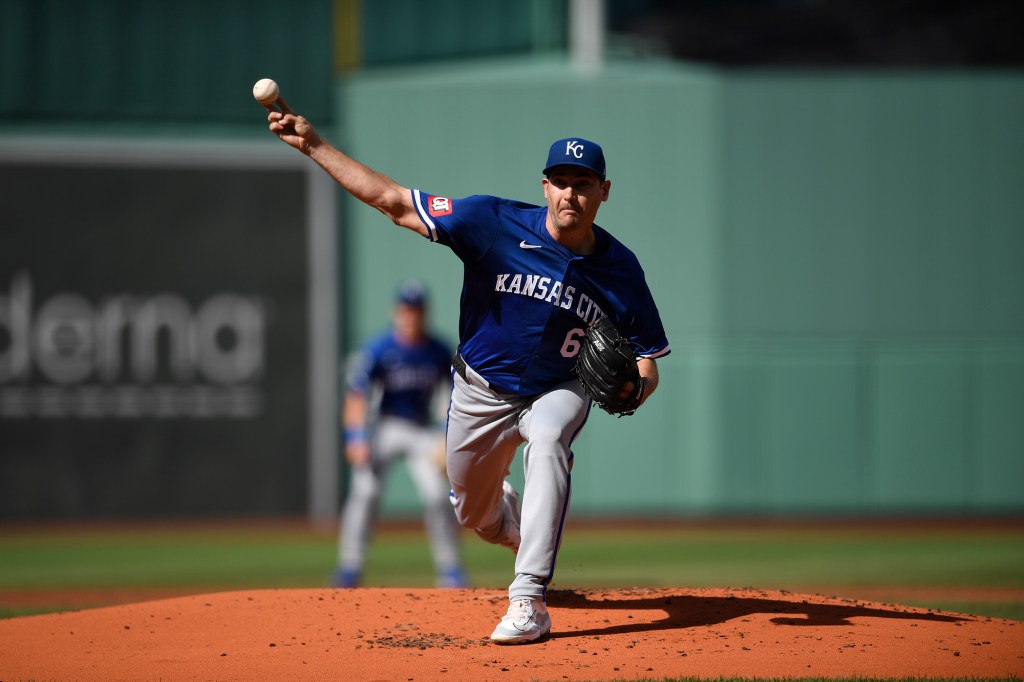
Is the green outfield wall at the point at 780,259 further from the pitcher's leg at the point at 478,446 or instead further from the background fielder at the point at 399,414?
the pitcher's leg at the point at 478,446

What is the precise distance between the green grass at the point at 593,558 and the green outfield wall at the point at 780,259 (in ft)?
2.57

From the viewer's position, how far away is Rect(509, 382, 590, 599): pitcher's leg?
4.88 metres

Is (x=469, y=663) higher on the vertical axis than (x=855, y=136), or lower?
lower

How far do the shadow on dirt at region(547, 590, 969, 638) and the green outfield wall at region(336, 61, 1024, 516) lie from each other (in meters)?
8.06

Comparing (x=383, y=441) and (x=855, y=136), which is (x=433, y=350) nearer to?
(x=383, y=441)

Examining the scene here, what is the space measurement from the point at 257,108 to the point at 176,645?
10.6 meters

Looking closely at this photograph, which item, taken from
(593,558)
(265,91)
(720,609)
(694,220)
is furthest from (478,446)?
(694,220)

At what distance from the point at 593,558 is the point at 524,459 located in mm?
6219

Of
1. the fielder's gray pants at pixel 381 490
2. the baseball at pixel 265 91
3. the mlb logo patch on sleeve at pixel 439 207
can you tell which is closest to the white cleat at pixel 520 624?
the mlb logo patch on sleeve at pixel 439 207

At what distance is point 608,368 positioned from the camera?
4957 mm

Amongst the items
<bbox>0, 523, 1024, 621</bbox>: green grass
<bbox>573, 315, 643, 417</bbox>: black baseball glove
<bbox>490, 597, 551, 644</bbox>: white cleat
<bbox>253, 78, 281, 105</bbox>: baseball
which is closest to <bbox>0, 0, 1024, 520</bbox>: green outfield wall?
<bbox>0, 523, 1024, 621</bbox>: green grass

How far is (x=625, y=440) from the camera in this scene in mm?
14172

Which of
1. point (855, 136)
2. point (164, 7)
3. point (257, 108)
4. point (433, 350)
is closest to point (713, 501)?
point (855, 136)

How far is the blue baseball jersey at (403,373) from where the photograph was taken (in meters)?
9.68
